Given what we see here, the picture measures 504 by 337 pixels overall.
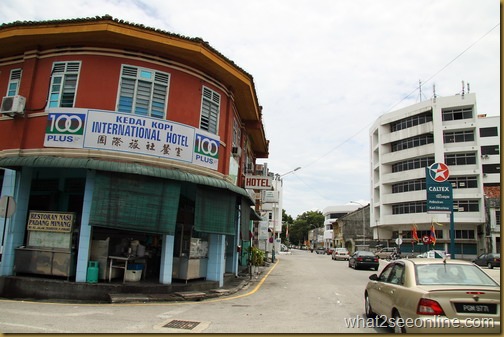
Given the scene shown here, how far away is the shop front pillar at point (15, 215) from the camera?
11.6 m

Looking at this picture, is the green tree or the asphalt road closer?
the asphalt road

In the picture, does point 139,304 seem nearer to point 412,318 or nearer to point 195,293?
point 195,293

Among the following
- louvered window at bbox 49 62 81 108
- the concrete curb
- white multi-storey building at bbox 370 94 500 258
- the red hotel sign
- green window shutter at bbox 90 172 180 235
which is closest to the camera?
the concrete curb

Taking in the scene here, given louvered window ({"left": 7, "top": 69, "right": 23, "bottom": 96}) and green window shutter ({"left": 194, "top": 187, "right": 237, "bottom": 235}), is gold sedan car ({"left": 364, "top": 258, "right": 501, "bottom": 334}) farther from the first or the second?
louvered window ({"left": 7, "top": 69, "right": 23, "bottom": 96})

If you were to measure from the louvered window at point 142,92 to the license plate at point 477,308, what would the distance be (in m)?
9.90

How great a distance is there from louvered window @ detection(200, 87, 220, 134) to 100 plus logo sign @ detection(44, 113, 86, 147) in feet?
13.1

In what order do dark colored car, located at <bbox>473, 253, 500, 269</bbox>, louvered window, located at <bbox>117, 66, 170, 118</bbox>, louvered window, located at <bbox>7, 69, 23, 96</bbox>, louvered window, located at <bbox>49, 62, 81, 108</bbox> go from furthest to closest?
1. dark colored car, located at <bbox>473, 253, 500, 269</bbox>
2. louvered window, located at <bbox>7, 69, 23, 96</bbox>
3. louvered window, located at <bbox>117, 66, 170, 118</bbox>
4. louvered window, located at <bbox>49, 62, 81, 108</bbox>

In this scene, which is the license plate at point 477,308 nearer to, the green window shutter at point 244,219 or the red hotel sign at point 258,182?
the green window shutter at point 244,219

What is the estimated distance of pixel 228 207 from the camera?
13898mm

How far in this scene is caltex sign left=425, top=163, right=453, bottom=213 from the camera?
1425 cm

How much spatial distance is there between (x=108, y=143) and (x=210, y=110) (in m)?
3.97

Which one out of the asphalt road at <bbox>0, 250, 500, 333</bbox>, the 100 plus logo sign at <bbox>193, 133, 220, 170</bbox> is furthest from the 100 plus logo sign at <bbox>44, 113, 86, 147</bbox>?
the asphalt road at <bbox>0, 250, 500, 333</bbox>

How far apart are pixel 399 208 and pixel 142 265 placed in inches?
1935

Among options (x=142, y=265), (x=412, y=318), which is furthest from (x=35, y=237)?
(x=412, y=318)
